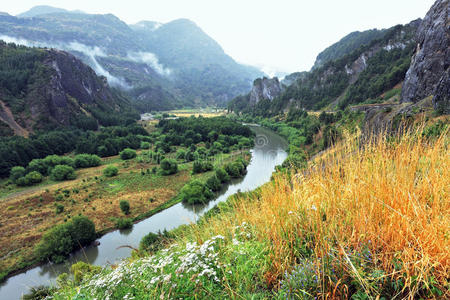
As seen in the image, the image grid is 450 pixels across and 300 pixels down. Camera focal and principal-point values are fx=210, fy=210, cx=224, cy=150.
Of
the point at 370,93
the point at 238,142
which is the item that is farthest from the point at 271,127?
the point at 370,93

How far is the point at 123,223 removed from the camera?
1286 inches

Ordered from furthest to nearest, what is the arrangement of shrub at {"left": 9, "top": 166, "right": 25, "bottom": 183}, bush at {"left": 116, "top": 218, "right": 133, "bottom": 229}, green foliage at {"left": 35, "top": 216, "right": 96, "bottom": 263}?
shrub at {"left": 9, "top": 166, "right": 25, "bottom": 183} → bush at {"left": 116, "top": 218, "right": 133, "bottom": 229} → green foliage at {"left": 35, "top": 216, "right": 96, "bottom": 263}

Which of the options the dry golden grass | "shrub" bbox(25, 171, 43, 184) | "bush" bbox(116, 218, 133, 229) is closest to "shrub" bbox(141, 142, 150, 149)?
"shrub" bbox(25, 171, 43, 184)

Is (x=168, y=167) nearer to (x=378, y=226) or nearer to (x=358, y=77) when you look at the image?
(x=378, y=226)

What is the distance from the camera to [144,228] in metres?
33.4

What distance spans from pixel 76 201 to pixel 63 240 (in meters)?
16.4

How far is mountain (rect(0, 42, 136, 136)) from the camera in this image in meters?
91.9

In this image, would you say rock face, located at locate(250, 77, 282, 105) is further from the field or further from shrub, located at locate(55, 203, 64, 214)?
shrub, located at locate(55, 203, 64, 214)

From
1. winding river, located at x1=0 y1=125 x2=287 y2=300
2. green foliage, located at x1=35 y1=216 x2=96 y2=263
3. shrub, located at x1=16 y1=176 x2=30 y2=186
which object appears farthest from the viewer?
shrub, located at x1=16 y1=176 x2=30 y2=186

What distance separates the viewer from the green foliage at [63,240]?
25641 millimetres

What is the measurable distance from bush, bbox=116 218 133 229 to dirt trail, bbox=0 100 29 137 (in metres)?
82.0

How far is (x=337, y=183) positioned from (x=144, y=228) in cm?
3522

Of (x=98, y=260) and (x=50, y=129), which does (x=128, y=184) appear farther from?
(x=50, y=129)

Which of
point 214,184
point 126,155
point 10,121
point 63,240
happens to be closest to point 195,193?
point 214,184
